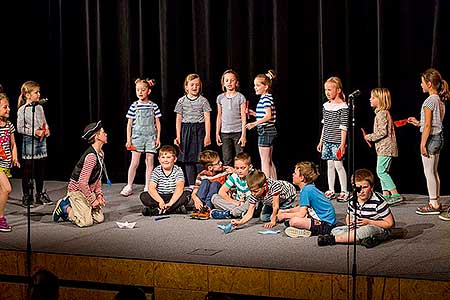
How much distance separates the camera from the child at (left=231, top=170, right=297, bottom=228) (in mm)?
6426

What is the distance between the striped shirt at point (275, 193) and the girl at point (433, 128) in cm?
110

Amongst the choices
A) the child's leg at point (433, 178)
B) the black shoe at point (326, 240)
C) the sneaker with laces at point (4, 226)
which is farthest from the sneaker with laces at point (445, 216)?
the sneaker with laces at point (4, 226)

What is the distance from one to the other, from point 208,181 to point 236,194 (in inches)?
12.6

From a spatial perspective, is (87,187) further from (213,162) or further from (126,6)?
(126,6)

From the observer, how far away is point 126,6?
Answer: 29.2 ft

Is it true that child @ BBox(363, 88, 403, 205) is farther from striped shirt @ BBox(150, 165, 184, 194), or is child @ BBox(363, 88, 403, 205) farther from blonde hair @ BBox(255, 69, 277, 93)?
striped shirt @ BBox(150, 165, 184, 194)

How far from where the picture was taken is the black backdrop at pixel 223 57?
25.6 ft

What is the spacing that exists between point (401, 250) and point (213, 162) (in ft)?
6.61

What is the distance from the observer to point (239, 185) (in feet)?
22.6

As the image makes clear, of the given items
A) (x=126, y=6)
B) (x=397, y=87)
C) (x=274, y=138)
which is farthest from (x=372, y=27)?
(x=126, y=6)

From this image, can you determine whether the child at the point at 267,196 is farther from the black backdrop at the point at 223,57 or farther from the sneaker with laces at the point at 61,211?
the black backdrop at the point at 223,57

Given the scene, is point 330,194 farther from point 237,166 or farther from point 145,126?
point 145,126

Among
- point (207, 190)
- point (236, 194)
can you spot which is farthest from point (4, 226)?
point (236, 194)

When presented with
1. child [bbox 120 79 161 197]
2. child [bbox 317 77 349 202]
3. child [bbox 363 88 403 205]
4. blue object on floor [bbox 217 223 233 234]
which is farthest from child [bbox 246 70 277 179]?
blue object on floor [bbox 217 223 233 234]
